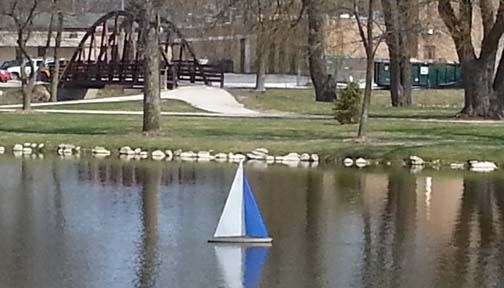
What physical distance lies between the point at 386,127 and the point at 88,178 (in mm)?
13141

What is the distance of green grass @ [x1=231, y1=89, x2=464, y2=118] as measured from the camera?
4320 cm

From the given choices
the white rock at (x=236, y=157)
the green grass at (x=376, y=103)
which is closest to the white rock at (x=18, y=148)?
the white rock at (x=236, y=157)

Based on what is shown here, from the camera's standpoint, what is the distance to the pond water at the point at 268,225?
12.4 m

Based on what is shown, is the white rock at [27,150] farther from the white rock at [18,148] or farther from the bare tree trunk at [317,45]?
the bare tree trunk at [317,45]

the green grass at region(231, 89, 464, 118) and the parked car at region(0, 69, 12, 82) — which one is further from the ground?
the parked car at region(0, 69, 12, 82)

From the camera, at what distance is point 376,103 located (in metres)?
50.2

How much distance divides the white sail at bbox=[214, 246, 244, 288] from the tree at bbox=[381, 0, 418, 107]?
53.3 ft

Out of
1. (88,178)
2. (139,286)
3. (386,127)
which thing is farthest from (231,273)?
(386,127)

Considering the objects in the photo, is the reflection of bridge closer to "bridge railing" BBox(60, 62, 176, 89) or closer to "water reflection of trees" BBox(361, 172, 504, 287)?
"bridge railing" BBox(60, 62, 176, 89)

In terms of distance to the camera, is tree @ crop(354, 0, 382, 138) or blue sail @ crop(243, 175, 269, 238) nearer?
blue sail @ crop(243, 175, 269, 238)

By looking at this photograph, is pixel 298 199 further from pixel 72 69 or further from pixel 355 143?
pixel 72 69

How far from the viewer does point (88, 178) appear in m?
22.8

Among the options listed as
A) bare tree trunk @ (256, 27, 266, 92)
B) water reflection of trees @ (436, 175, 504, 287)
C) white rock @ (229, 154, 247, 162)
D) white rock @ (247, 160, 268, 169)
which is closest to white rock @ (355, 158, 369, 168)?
white rock @ (247, 160, 268, 169)

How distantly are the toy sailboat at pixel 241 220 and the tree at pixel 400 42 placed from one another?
15548 mm
